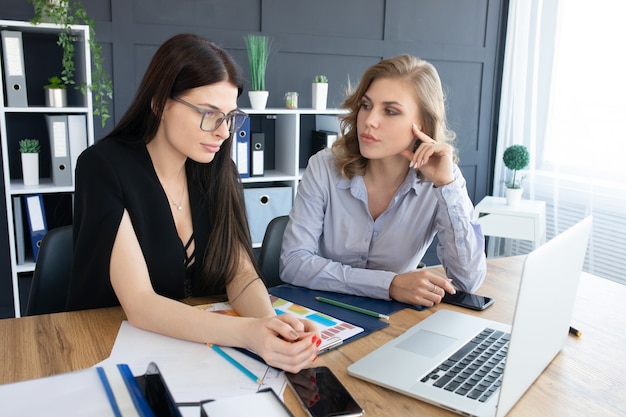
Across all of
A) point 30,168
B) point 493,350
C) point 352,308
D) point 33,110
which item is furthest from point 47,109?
point 493,350

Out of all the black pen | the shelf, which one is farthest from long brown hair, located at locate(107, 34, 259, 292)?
the shelf

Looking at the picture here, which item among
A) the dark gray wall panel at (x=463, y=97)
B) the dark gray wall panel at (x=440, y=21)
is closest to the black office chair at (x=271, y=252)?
the dark gray wall panel at (x=440, y=21)

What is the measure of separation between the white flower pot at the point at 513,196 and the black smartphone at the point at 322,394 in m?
2.79

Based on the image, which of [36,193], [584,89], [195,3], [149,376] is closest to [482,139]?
[584,89]

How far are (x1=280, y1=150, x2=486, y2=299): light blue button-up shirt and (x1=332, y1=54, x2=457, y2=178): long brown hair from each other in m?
0.06

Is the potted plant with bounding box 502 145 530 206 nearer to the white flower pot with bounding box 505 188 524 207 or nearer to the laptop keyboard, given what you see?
the white flower pot with bounding box 505 188 524 207

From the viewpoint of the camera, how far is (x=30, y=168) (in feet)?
8.95

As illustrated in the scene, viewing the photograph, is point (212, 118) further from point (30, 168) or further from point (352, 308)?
point (30, 168)

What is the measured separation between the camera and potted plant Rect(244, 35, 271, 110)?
312cm

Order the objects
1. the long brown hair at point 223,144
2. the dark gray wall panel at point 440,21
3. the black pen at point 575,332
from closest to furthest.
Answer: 1. the black pen at point 575,332
2. the long brown hair at point 223,144
3. the dark gray wall panel at point 440,21

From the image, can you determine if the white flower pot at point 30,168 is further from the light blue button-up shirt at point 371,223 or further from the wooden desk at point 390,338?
the wooden desk at point 390,338

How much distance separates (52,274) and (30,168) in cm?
146

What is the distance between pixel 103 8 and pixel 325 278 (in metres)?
2.22

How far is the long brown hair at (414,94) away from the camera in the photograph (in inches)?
68.9
